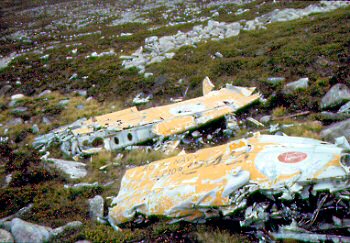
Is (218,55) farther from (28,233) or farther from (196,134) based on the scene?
(28,233)

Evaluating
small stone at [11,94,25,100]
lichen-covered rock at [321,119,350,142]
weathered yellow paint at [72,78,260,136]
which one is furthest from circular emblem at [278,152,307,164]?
small stone at [11,94,25,100]

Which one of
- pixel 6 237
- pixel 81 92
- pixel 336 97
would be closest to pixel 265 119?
pixel 336 97

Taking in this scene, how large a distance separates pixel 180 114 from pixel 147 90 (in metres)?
4.01

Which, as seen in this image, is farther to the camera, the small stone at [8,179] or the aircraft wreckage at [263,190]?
the small stone at [8,179]

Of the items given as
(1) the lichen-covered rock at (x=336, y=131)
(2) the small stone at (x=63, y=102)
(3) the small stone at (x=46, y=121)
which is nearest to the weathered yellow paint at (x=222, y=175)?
(1) the lichen-covered rock at (x=336, y=131)

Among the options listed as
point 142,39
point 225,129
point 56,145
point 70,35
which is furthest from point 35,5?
point 225,129

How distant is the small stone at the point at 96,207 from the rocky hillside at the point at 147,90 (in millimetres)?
26

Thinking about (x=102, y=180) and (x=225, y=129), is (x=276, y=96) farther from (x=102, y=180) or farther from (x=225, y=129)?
(x=102, y=180)

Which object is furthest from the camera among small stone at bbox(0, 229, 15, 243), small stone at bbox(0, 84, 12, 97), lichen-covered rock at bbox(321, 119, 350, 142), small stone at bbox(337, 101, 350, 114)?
small stone at bbox(0, 84, 12, 97)

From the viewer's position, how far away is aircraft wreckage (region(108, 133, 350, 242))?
374cm

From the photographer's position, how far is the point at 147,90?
12.1 metres

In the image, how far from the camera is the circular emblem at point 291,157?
4253 mm

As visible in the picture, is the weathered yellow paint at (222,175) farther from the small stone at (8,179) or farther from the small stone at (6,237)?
the small stone at (8,179)

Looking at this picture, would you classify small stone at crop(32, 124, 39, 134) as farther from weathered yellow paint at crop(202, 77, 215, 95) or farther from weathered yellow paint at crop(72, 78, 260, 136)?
weathered yellow paint at crop(202, 77, 215, 95)
